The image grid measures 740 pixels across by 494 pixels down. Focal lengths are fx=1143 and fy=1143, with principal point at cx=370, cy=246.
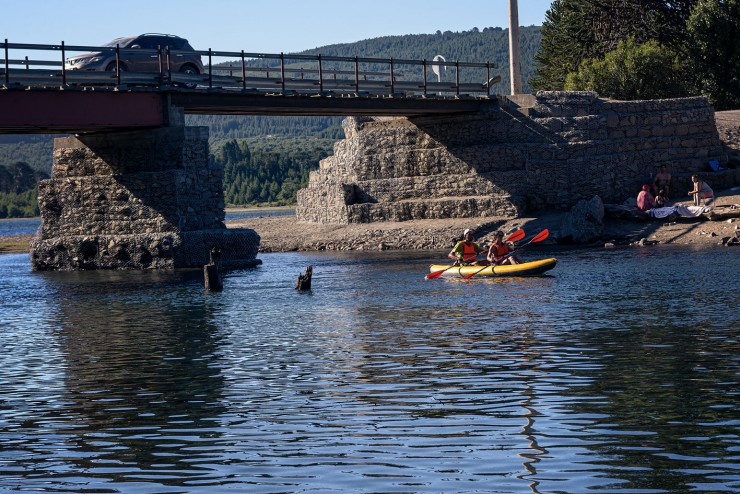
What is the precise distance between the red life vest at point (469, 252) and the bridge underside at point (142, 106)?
1057 centimetres

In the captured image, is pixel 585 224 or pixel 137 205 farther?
pixel 585 224

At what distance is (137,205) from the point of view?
37062mm

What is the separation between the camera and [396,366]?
14.6 m

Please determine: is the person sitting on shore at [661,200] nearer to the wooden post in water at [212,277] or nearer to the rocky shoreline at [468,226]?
→ the rocky shoreline at [468,226]

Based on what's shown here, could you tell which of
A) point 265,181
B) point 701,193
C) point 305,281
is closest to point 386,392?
point 305,281

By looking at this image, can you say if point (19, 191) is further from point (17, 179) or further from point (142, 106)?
point (142, 106)

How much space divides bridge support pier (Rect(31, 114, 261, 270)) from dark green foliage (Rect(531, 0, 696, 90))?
3171cm

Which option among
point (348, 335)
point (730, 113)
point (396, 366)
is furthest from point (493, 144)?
point (396, 366)

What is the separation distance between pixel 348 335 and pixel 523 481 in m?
9.78

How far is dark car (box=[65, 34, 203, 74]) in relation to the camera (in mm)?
36750

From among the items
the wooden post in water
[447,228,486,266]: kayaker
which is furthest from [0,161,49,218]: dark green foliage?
the wooden post in water

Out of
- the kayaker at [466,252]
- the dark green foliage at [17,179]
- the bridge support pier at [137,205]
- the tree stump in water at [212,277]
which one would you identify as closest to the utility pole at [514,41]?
the bridge support pier at [137,205]

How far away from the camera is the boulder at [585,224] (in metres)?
39.3

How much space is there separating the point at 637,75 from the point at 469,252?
28440mm
